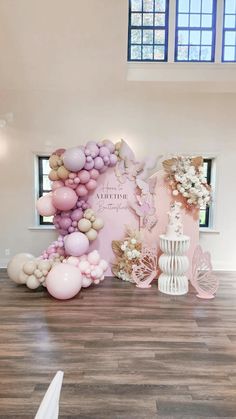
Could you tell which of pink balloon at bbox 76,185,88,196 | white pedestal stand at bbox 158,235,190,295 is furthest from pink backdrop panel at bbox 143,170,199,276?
pink balloon at bbox 76,185,88,196

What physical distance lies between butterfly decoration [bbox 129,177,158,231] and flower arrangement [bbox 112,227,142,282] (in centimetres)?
27

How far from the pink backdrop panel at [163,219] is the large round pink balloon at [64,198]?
1366 millimetres

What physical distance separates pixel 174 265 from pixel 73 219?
66.9 inches

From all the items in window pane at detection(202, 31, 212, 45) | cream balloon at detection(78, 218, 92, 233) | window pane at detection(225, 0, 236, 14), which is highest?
window pane at detection(225, 0, 236, 14)

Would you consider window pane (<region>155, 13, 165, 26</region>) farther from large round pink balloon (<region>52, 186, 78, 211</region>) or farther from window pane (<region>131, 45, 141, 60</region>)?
large round pink balloon (<region>52, 186, 78, 211</region>)

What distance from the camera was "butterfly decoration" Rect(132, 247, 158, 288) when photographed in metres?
5.14

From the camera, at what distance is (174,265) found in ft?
15.9

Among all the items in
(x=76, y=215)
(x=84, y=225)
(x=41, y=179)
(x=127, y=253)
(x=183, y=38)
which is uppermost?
(x=183, y=38)

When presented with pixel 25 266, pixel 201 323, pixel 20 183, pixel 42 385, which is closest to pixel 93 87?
pixel 20 183

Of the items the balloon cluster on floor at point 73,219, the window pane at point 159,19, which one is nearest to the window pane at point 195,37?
the window pane at point 159,19

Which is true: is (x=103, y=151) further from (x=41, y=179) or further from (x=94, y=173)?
(x=41, y=179)

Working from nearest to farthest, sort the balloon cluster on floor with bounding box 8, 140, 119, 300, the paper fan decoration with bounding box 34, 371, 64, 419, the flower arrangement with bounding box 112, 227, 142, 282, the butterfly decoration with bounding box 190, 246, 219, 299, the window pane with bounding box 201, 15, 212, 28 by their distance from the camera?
the paper fan decoration with bounding box 34, 371, 64, 419
the butterfly decoration with bounding box 190, 246, 219, 299
the balloon cluster on floor with bounding box 8, 140, 119, 300
the flower arrangement with bounding box 112, 227, 142, 282
the window pane with bounding box 201, 15, 212, 28

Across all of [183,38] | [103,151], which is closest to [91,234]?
[103,151]

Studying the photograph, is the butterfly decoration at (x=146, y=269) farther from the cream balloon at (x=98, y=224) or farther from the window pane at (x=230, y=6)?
the window pane at (x=230, y=6)
